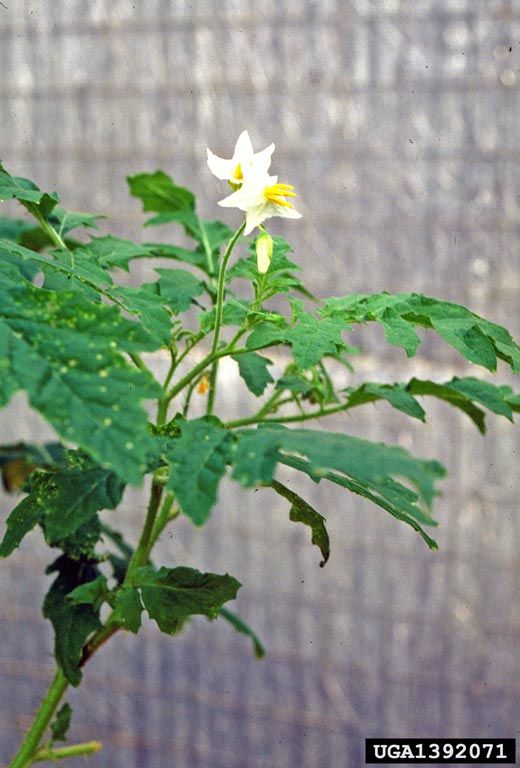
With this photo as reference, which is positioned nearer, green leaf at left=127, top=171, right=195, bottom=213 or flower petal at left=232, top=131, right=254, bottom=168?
flower petal at left=232, top=131, right=254, bottom=168

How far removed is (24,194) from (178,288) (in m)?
0.13

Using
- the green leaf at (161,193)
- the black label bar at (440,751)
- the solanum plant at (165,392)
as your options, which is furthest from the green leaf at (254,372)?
the black label bar at (440,751)

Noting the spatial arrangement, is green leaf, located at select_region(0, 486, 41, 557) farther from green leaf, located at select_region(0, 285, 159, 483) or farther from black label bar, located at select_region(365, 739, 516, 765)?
black label bar, located at select_region(365, 739, 516, 765)

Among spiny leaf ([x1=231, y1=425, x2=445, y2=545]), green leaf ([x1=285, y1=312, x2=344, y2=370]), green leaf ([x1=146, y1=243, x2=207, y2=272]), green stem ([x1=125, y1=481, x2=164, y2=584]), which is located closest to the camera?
spiny leaf ([x1=231, y1=425, x2=445, y2=545])

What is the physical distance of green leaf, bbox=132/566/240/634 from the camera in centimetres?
60

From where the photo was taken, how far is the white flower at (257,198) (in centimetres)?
58

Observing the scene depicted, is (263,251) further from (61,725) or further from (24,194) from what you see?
(61,725)

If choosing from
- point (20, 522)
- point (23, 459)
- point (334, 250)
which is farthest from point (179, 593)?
point (334, 250)

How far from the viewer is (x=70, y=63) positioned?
5.09 feet

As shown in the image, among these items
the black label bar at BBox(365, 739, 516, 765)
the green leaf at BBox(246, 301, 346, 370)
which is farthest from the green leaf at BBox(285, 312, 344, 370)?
the black label bar at BBox(365, 739, 516, 765)

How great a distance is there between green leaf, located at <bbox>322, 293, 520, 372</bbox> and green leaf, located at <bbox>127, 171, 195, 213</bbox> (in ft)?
1.01

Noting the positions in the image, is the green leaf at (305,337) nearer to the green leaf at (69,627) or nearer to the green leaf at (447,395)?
the green leaf at (447,395)

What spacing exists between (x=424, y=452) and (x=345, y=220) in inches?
14.2

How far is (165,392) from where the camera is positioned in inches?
18.9
